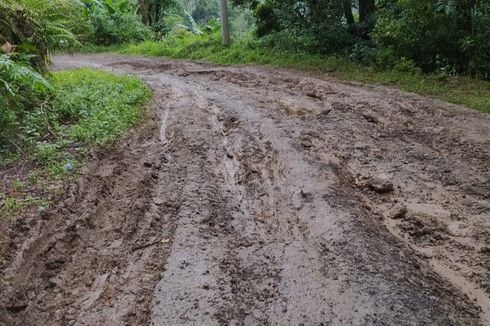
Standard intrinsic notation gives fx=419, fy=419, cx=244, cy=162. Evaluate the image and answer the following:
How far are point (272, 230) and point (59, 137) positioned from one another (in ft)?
11.5

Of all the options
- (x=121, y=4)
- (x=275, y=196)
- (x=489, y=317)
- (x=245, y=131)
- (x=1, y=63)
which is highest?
(x=121, y=4)

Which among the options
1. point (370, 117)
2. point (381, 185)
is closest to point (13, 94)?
point (381, 185)

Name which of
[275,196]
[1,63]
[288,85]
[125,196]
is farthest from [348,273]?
[288,85]

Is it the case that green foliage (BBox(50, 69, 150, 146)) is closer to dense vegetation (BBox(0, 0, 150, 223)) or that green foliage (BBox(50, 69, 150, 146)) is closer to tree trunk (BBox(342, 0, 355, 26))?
dense vegetation (BBox(0, 0, 150, 223))

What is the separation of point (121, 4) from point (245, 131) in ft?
63.7

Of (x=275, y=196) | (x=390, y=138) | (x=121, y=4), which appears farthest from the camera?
(x=121, y=4)

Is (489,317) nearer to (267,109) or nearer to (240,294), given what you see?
(240,294)

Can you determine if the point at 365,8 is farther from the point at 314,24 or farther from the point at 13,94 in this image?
the point at 13,94

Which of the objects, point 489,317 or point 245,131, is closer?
point 489,317

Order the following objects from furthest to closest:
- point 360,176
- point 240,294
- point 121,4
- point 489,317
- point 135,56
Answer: point 121,4 → point 135,56 → point 360,176 → point 240,294 → point 489,317

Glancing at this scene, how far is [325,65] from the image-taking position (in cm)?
1090

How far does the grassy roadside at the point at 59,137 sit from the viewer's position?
434 centimetres

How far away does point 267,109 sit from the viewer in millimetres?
7043

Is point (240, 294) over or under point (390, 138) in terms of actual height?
under
